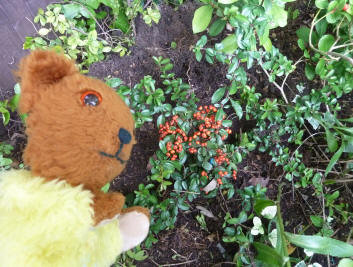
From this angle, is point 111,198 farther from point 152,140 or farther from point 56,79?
point 152,140

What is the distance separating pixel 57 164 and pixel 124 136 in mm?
149

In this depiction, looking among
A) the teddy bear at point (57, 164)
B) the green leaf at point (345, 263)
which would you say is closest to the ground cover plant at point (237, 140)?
the green leaf at point (345, 263)

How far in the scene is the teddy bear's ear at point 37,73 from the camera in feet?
1.98

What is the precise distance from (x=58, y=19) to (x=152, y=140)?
608 millimetres

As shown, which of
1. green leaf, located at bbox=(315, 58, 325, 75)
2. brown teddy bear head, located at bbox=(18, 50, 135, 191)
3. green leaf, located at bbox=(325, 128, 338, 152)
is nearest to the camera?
brown teddy bear head, located at bbox=(18, 50, 135, 191)

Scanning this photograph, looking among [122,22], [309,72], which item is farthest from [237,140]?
[122,22]

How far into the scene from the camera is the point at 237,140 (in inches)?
53.4

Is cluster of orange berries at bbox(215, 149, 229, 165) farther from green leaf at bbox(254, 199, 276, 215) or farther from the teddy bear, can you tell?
the teddy bear

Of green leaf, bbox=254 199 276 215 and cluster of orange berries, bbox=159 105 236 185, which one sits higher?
cluster of orange berries, bbox=159 105 236 185

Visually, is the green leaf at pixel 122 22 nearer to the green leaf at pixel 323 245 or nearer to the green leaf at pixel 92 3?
the green leaf at pixel 92 3

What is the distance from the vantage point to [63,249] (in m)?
0.63

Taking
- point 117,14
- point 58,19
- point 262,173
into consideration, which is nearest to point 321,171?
point 262,173

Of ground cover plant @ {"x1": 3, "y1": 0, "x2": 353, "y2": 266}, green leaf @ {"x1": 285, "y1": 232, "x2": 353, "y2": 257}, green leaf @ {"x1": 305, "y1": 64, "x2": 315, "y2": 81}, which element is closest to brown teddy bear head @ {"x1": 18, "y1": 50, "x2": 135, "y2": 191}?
ground cover plant @ {"x1": 3, "y1": 0, "x2": 353, "y2": 266}

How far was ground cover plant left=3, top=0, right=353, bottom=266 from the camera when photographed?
42.8 inches
